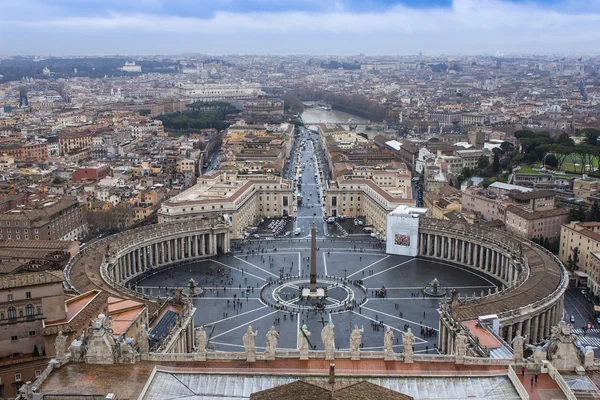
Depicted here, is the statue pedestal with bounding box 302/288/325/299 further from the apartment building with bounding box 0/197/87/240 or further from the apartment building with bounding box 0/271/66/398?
the apartment building with bounding box 0/197/87/240

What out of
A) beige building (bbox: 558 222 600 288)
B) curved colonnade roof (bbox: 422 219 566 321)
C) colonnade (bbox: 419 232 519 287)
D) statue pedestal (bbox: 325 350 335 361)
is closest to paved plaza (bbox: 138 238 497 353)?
colonnade (bbox: 419 232 519 287)

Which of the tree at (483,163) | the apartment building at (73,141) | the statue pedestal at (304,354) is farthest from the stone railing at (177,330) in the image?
the apartment building at (73,141)

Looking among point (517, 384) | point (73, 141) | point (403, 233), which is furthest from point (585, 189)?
point (73, 141)

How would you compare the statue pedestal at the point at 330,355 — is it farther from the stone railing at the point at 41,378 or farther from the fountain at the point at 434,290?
the fountain at the point at 434,290

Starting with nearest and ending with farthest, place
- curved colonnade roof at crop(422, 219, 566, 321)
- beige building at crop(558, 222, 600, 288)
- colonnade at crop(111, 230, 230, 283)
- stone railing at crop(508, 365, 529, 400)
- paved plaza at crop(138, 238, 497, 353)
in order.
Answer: stone railing at crop(508, 365, 529, 400) → curved colonnade roof at crop(422, 219, 566, 321) → paved plaza at crop(138, 238, 497, 353) → beige building at crop(558, 222, 600, 288) → colonnade at crop(111, 230, 230, 283)

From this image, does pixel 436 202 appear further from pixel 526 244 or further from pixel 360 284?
pixel 360 284

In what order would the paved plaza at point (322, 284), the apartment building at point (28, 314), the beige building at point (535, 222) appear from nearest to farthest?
the apartment building at point (28, 314) → the paved plaza at point (322, 284) → the beige building at point (535, 222)

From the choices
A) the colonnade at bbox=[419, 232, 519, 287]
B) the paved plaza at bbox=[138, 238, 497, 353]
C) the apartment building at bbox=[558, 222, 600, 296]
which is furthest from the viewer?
the colonnade at bbox=[419, 232, 519, 287]
